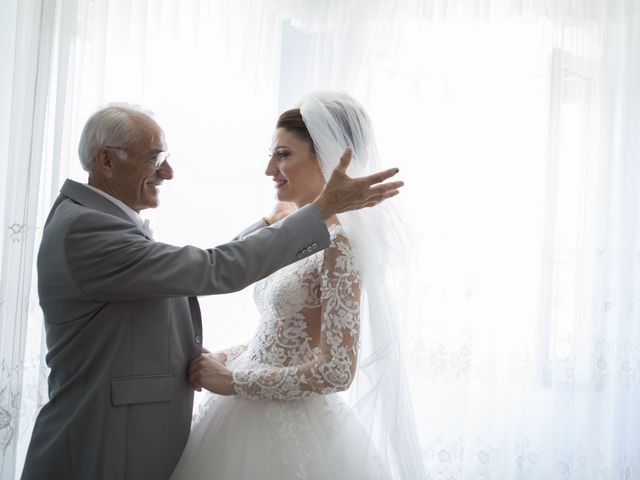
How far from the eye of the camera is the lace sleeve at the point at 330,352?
1.60 metres

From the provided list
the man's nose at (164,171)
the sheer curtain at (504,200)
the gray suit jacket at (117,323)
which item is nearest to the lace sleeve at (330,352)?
the gray suit jacket at (117,323)

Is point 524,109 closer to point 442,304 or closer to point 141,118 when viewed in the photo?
point 442,304

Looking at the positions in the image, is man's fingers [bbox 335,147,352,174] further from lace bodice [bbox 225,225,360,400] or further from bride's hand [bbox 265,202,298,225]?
bride's hand [bbox 265,202,298,225]

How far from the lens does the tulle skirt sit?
63.8 inches

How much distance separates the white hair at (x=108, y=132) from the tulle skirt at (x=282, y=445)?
0.79 m

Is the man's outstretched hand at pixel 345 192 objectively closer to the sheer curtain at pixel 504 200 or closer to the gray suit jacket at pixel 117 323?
the gray suit jacket at pixel 117 323

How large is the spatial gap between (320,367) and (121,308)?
1.73 feet

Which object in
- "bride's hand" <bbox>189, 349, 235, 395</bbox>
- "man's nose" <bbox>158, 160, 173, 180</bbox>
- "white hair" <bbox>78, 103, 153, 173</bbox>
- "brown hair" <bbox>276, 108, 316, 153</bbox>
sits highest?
"brown hair" <bbox>276, 108, 316, 153</bbox>

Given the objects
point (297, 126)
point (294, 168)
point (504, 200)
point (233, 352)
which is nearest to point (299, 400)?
point (233, 352)

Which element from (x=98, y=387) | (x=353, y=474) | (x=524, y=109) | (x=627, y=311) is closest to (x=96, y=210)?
(x=98, y=387)

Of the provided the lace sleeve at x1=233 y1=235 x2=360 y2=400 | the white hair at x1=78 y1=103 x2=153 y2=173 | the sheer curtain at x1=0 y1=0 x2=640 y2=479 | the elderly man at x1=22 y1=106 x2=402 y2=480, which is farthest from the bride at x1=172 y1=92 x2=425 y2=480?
the sheer curtain at x1=0 y1=0 x2=640 y2=479

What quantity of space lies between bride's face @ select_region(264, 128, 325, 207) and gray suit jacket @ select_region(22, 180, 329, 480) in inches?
14.3

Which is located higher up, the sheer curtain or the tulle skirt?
the sheer curtain

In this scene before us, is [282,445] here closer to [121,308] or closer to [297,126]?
[121,308]
